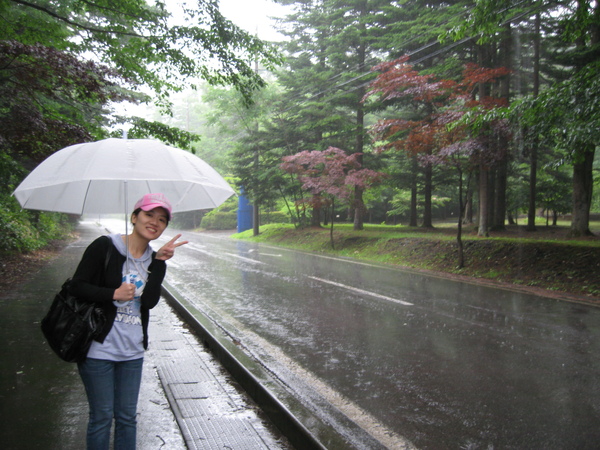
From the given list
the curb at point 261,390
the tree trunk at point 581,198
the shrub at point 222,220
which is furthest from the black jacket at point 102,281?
the shrub at point 222,220

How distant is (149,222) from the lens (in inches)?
97.9

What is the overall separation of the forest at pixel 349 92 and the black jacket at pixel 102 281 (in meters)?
5.16

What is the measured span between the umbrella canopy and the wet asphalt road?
7.52ft

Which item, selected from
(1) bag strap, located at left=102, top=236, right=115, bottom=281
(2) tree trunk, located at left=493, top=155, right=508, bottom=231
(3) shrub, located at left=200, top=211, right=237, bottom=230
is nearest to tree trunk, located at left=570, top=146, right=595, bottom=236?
(2) tree trunk, located at left=493, top=155, right=508, bottom=231

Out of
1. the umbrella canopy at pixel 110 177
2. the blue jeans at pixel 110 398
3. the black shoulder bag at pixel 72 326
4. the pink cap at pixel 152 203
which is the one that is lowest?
the blue jeans at pixel 110 398

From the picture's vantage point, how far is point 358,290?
9.20m

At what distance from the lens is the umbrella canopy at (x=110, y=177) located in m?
2.53

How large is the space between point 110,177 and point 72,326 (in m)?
0.86

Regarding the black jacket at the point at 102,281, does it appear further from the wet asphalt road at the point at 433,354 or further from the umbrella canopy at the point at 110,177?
the wet asphalt road at the point at 433,354

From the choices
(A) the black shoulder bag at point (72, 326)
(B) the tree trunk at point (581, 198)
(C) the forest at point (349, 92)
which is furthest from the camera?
(B) the tree trunk at point (581, 198)

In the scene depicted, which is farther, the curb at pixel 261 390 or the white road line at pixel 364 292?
the white road line at pixel 364 292

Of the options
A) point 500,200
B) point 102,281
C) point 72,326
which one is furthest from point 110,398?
point 500,200

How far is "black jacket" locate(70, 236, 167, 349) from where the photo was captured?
2.27 m

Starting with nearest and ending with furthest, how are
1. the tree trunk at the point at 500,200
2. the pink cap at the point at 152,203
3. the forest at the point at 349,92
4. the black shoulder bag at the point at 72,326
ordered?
the black shoulder bag at the point at 72,326 → the pink cap at the point at 152,203 → the forest at the point at 349,92 → the tree trunk at the point at 500,200
